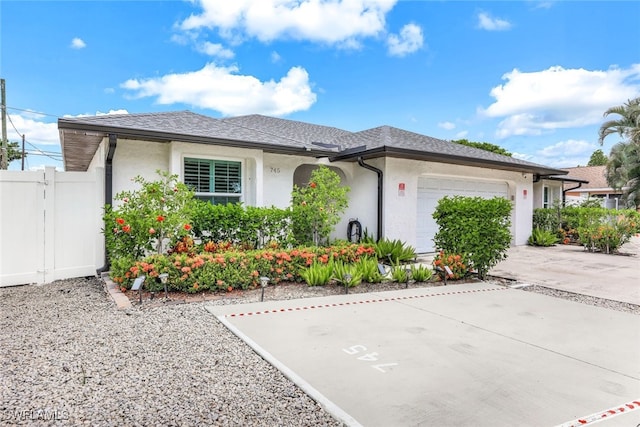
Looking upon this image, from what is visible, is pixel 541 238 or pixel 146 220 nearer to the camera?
pixel 146 220

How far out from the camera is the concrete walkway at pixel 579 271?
287 inches

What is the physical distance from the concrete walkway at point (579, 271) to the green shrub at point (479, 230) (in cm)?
100

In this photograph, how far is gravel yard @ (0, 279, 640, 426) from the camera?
104 inches

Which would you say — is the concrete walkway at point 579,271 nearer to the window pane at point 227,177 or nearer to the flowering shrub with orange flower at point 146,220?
the window pane at point 227,177

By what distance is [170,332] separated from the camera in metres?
4.42

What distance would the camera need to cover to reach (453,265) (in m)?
7.82

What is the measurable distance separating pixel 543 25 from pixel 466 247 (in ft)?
23.1

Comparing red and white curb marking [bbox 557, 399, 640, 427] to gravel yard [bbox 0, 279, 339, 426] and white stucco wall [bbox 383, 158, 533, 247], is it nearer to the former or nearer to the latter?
gravel yard [bbox 0, 279, 339, 426]

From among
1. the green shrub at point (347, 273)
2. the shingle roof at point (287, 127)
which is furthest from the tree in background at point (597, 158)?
the green shrub at point (347, 273)

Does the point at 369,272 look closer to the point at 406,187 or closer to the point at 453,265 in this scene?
the point at 453,265

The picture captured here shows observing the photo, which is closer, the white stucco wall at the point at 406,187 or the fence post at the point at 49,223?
the fence post at the point at 49,223

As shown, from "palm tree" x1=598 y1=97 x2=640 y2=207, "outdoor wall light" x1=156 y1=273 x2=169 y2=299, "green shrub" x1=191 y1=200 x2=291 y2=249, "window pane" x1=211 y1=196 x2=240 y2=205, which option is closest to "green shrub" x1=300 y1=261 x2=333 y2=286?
"green shrub" x1=191 y1=200 x2=291 y2=249

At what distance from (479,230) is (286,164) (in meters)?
5.28

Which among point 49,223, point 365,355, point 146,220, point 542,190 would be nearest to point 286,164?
point 146,220
